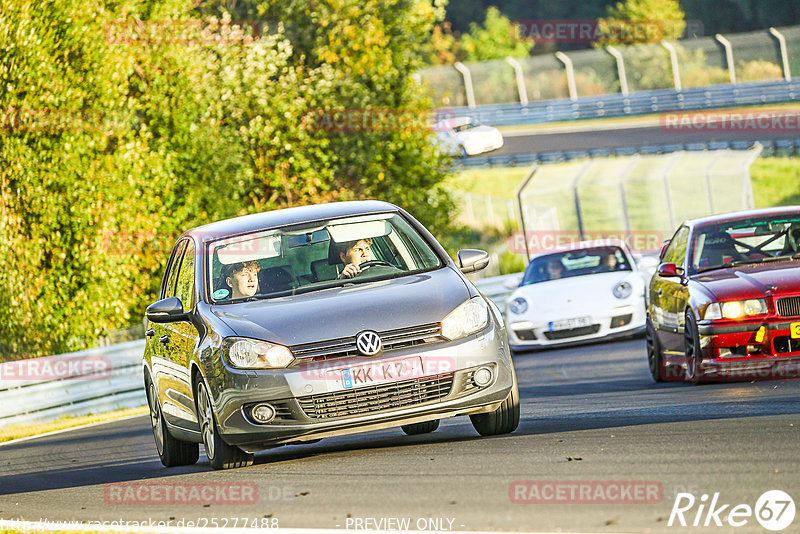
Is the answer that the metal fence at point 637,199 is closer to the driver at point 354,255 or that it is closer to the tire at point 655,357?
the tire at point 655,357

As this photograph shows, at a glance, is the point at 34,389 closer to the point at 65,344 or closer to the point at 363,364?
the point at 65,344

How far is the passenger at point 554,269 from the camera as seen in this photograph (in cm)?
1922

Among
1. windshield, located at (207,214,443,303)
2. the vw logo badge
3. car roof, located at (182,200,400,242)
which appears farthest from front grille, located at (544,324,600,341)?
the vw logo badge

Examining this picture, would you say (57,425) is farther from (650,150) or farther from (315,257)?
(650,150)

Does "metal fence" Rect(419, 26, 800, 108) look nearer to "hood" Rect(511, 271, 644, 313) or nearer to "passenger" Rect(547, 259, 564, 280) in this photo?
"passenger" Rect(547, 259, 564, 280)

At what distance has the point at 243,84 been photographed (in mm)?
26188

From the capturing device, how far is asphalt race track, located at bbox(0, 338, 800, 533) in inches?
248

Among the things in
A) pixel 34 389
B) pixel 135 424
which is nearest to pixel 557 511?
pixel 135 424

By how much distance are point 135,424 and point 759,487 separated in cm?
1040

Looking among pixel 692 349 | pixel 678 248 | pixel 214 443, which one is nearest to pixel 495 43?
pixel 678 248

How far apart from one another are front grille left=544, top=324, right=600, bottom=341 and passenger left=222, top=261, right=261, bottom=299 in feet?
31.4

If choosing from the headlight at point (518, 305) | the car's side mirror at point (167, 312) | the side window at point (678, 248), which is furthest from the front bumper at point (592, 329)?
the car's side mirror at point (167, 312)

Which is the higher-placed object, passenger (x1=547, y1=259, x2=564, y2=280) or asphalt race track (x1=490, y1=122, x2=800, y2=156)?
passenger (x1=547, y1=259, x2=564, y2=280)

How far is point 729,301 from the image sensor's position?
10.9m
